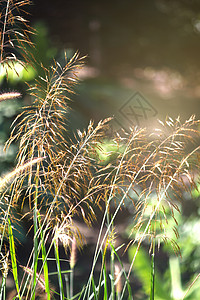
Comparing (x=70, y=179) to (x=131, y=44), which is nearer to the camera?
(x=70, y=179)

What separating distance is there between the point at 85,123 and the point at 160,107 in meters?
0.32

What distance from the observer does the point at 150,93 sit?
1.52m

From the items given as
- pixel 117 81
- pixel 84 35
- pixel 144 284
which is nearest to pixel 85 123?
pixel 117 81

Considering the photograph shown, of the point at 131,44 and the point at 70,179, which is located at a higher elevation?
the point at 131,44

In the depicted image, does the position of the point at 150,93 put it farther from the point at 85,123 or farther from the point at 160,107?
the point at 85,123

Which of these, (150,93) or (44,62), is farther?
(150,93)

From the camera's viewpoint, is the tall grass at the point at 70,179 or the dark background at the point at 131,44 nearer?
the tall grass at the point at 70,179

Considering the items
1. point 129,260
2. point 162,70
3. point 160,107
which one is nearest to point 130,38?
point 162,70

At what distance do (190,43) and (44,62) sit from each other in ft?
2.02

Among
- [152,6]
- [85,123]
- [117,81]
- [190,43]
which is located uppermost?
[152,6]

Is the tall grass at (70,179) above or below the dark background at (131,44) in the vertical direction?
below

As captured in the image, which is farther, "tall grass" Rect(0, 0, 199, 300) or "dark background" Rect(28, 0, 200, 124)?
"dark background" Rect(28, 0, 200, 124)

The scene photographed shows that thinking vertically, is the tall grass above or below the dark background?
below

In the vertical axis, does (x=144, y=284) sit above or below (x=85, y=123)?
below
